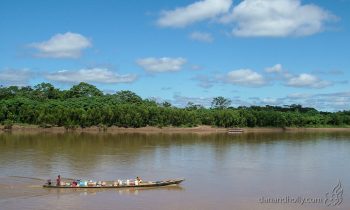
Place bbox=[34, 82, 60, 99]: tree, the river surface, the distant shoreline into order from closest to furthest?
the river surface
the distant shoreline
bbox=[34, 82, 60, 99]: tree

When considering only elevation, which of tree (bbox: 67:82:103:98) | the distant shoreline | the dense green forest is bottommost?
the distant shoreline

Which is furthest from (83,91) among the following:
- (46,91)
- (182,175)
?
(182,175)

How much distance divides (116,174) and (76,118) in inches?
2489

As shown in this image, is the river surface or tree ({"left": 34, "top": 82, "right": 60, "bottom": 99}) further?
tree ({"left": 34, "top": 82, "right": 60, "bottom": 99})

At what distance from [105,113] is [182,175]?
64141 mm

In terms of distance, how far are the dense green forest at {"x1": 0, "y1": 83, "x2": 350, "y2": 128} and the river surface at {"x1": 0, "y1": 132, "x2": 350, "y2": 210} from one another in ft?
124

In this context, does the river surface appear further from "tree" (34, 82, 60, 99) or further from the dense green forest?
"tree" (34, 82, 60, 99)

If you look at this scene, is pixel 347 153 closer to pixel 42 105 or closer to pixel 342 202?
pixel 342 202

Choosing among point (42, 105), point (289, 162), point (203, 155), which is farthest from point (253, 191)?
point (42, 105)

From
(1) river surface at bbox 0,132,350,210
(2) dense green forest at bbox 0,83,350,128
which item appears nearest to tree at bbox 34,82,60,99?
(2) dense green forest at bbox 0,83,350,128

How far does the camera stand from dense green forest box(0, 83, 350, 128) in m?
99.2

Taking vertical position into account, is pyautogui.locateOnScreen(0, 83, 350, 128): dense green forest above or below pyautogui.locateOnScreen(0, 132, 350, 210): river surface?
above

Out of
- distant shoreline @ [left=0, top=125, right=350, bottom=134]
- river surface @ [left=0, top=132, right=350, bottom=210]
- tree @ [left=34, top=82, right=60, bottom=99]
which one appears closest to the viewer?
river surface @ [left=0, top=132, right=350, bottom=210]

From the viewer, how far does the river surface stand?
28469 millimetres
